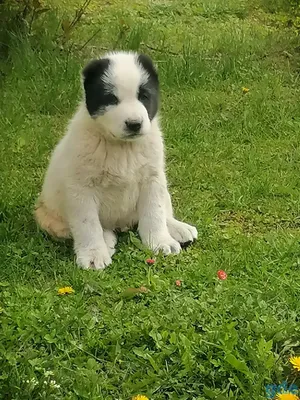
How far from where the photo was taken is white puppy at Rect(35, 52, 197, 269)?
4.17 m

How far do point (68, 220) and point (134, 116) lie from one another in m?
0.79

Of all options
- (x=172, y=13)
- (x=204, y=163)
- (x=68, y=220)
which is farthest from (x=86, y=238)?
(x=172, y=13)

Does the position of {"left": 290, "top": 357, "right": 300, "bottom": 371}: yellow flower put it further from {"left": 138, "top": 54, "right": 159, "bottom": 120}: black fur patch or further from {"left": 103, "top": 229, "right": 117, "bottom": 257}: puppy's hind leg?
{"left": 138, "top": 54, "right": 159, "bottom": 120}: black fur patch

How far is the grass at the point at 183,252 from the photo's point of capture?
3.19 metres

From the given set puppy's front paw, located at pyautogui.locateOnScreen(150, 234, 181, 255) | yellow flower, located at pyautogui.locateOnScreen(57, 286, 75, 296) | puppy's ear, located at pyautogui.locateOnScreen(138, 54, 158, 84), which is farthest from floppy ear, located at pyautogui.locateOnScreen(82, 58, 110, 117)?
yellow flower, located at pyautogui.locateOnScreen(57, 286, 75, 296)

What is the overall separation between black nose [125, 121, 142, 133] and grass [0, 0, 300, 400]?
741 mm

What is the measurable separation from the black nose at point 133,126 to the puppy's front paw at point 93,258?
0.71m

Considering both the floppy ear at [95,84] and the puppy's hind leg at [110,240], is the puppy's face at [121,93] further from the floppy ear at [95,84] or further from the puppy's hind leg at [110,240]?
the puppy's hind leg at [110,240]

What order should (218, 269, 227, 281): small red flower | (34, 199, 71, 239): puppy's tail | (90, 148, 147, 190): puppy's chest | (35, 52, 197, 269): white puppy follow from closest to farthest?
(218, 269, 227, 281): small red flower
(35, 52, 197, 269): white puppy
(90, 148, 147, 190): puppy's chest
(34, 199, 71, 239): puppy's tail

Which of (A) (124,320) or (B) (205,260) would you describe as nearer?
(A) (124,320)

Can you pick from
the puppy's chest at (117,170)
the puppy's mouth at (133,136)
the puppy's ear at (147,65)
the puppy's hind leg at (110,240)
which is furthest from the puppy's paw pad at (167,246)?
the puppy's ear at (147,65)

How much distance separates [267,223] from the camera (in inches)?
199

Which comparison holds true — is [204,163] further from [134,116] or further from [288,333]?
[288,333]

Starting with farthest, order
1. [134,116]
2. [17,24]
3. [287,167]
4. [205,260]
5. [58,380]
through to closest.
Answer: [17,24]
[287,167]
[205,260]
[134,116]
[58,380]
